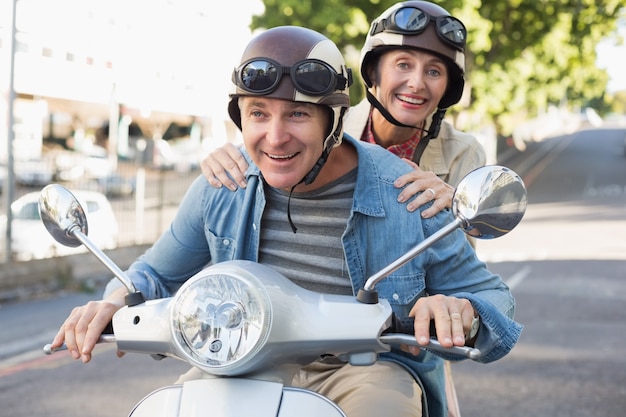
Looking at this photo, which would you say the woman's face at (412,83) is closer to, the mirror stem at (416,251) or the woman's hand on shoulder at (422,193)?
the woman's hand on shoulder at (422,193)

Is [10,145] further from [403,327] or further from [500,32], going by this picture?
[500,32]

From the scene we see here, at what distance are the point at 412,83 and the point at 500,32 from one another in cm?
2806

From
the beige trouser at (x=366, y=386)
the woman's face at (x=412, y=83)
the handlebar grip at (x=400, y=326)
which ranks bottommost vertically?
the beige trouser at (x=366, y=386)

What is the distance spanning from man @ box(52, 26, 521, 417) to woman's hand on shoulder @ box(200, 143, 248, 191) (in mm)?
27

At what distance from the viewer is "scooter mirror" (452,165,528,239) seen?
1.96m

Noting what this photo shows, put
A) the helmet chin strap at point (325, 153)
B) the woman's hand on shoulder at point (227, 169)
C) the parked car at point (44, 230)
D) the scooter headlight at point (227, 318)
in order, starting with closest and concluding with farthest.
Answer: the scooter headlight at point (227, 318), the helmet chin strap at point (325, 153), the woman's hand on shoulder at point (227, 169), the parked car at point (44, 230)

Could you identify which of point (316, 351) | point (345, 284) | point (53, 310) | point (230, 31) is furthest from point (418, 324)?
point (230, 31)

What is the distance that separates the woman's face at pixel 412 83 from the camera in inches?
145

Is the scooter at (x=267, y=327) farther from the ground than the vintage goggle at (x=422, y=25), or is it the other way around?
the vintage goggle at (x=422, y=25)

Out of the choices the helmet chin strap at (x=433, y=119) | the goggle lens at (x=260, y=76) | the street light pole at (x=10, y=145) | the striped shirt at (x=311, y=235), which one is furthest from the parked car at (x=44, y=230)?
the goggle lens at (x=260, y=76)

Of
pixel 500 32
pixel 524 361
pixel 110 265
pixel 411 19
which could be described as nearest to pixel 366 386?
pixel 110 265

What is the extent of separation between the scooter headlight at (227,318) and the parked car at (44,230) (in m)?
11.1

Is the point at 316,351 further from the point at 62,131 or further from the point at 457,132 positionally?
the point at 62,131

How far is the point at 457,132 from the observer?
13.0ft
